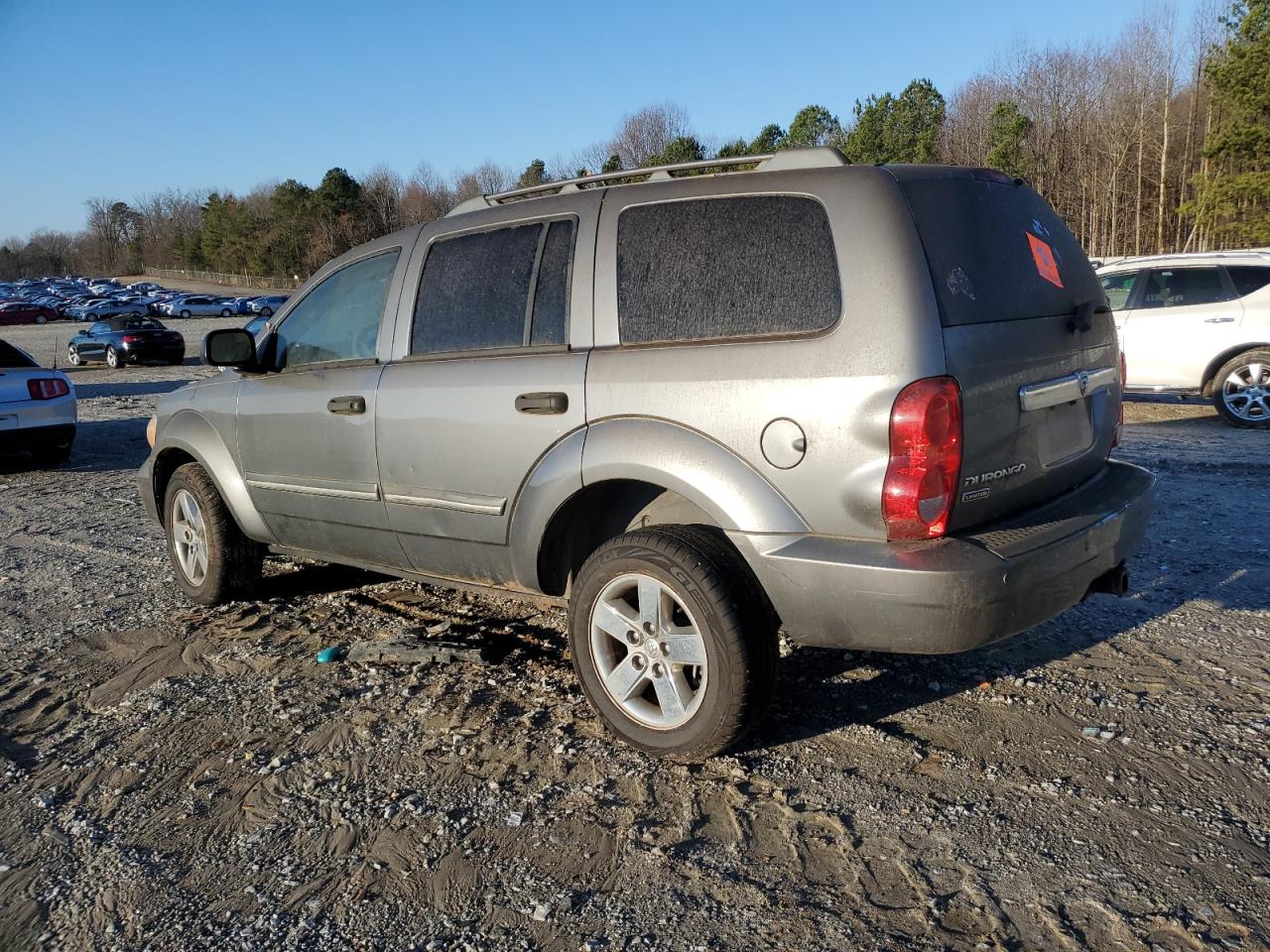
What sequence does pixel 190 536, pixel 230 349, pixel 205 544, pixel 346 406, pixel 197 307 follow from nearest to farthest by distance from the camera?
pixel 346 406 < pixel 230 349 < pixel 205 544 < pixel 190 536 < pixel 197 307

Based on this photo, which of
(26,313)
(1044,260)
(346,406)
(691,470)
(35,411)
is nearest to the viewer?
(691,470)

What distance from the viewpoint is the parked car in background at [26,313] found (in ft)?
187

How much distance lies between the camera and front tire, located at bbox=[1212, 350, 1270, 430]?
10180 millimetres

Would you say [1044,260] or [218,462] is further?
[218,462]

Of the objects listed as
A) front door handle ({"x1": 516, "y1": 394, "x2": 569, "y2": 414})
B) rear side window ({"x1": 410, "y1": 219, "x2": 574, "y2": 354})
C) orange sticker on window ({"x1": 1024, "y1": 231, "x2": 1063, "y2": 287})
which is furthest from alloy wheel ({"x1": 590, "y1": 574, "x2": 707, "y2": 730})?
orange sticker on window ({"x1": 1024, "y1": 231, "x2": 1063, "y2": 287})

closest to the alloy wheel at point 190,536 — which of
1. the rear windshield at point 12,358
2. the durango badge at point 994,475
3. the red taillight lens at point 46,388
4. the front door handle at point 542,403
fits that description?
the front door handle at point 542,403

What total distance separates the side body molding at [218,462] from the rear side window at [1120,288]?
9.84 meters

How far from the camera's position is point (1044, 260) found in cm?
366

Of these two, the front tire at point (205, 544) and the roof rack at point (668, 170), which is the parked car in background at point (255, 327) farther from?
the roof rack at point (668, 170)

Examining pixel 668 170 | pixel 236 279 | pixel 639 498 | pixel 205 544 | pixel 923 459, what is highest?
pixel 236 279

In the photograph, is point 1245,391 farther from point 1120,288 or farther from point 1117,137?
point 1117,137

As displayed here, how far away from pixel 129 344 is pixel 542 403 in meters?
26.4

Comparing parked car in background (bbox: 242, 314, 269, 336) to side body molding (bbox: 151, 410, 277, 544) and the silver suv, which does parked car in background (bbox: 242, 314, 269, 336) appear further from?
the silver suv

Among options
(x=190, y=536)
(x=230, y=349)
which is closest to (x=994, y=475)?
(x=230, y=349)
